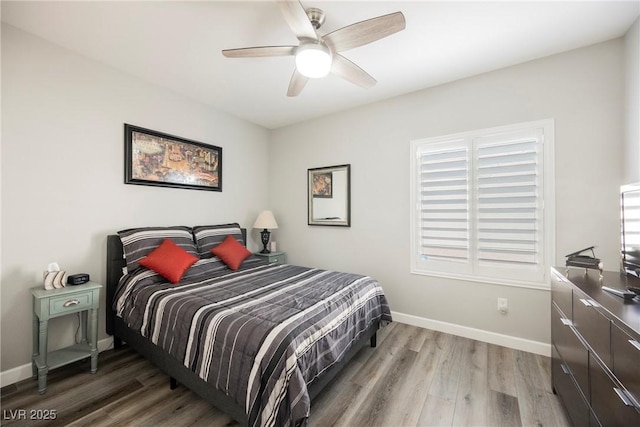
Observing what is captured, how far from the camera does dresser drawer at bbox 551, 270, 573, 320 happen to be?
60.5 inches

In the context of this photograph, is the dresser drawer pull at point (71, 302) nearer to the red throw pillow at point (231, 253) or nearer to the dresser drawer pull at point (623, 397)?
the red throw pillow at point (231, 253)

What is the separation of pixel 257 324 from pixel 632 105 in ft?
10.3

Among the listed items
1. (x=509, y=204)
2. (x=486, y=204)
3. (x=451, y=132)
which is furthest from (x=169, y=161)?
(x=509, y=204)

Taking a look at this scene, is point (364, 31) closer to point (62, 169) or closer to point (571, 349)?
point (571, 349)

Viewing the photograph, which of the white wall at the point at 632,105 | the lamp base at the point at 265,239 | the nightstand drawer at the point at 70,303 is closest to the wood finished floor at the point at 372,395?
Result: the nightstand drawer at the point at 70,303

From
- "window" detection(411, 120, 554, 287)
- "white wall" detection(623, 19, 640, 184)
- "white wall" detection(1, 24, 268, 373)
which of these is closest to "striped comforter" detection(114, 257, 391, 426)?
"white wall" detection(1, 24, 268, 373)

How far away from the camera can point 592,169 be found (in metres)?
2.24

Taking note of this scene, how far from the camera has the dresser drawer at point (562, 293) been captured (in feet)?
5.04

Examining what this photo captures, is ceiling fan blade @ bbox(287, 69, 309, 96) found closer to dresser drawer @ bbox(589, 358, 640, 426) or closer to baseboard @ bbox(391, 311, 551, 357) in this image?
dresser drawer @ bbox(589, 358, 640, 426)

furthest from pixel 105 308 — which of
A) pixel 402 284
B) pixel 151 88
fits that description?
pixel 402 284

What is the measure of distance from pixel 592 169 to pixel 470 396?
7.02 ft

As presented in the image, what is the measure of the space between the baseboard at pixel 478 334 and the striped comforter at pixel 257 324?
737mm

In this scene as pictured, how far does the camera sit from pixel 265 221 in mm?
3922

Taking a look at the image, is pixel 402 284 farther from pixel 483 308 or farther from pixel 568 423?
pixel 568 423
